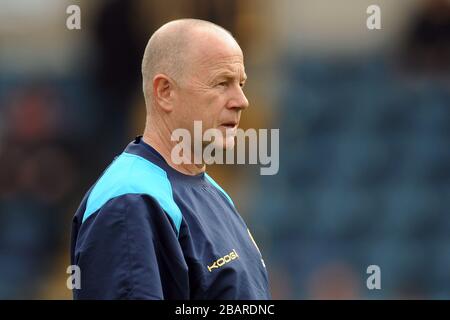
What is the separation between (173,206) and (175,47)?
14.2 inches

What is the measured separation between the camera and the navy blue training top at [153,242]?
1.91m

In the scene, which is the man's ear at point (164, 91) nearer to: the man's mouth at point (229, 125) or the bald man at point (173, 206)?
the bald man at point (173, 206)

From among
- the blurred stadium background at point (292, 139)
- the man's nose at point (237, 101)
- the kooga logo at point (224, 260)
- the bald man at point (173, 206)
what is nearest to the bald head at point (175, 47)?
the bald man at point (173, 206)

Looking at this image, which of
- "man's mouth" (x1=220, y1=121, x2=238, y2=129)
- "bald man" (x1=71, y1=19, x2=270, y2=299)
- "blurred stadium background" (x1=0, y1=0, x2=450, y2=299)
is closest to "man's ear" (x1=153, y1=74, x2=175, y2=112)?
"bald man" (x1=71, y1=19, x2=270, y2=299)

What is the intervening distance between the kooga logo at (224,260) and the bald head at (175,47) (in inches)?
15.2

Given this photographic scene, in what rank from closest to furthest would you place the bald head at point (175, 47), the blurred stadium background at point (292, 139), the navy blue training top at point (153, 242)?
the navy blue training top at point (153, 242), the bald head at point (175, 47), the blurred stadium background at point (292, 139)

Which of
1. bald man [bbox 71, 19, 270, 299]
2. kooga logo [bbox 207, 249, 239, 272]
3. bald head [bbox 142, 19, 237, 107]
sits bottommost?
kooga logo [bbox 207, 249, 239, 272]

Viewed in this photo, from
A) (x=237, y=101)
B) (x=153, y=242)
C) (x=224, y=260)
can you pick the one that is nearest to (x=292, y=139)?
(x=237, y=101)

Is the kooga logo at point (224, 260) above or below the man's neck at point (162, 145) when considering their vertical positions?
below

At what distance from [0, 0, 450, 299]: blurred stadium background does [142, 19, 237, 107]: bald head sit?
3679 mm

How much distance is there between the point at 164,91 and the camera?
2166 mm

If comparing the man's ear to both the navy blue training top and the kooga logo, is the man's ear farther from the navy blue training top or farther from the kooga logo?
the kooga logo

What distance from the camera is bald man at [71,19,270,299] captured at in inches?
75.5
